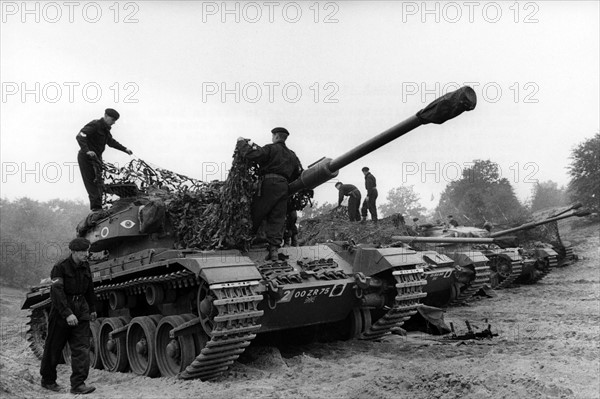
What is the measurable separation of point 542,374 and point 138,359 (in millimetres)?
5566

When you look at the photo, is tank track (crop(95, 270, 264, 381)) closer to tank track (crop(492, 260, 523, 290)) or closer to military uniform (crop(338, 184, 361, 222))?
military uniform (crop(338, 184, 361, 222))

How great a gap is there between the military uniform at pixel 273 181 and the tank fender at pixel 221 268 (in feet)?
3.19

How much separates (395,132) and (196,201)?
152 inches

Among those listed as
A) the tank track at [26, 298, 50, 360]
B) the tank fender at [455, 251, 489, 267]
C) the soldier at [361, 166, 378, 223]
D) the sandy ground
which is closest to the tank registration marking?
the sandy ground

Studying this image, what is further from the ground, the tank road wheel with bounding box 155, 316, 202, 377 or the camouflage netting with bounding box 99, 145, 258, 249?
the camouflage netting with bounding box 99, 145, 258, 249

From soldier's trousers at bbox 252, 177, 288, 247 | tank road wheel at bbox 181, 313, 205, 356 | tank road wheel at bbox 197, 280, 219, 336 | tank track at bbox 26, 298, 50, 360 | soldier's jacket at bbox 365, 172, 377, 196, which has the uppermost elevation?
soldier's jacket at bbox 365, 172, 377, 196

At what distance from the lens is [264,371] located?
7.59m

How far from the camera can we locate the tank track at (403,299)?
8625 mm

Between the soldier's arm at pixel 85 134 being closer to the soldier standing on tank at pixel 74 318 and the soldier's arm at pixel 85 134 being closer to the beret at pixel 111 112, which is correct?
the beret at pixel 111 112

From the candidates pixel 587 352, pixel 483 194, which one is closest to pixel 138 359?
pixel 587 352

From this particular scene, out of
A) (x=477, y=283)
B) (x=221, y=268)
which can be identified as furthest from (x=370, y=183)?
(x=221, y=268)

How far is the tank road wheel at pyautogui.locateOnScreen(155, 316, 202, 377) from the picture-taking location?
296 inches

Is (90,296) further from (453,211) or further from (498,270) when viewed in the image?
(453,211)

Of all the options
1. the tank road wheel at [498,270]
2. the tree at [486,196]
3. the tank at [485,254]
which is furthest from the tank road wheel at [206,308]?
the tree at [486,196]
